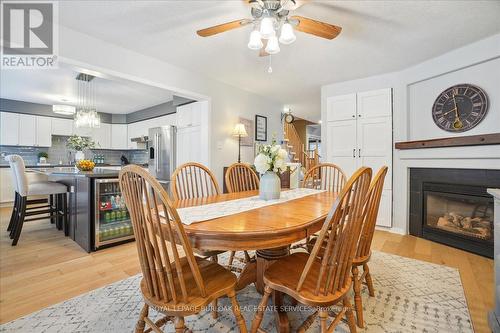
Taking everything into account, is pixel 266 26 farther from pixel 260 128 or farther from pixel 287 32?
pixel 260 128

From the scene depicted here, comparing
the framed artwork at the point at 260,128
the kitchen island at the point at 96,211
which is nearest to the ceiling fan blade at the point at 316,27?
the kitchen island at the point at 96,211

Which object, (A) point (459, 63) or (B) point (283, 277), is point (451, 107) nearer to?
(A) point (459, 63)

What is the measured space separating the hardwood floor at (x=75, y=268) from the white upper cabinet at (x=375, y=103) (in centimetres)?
176

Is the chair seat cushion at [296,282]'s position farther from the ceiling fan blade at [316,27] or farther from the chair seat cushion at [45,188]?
the chair seat cushion at [45,188]

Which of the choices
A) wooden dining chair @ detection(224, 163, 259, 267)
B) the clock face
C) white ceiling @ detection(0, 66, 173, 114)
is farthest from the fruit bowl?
the clock face

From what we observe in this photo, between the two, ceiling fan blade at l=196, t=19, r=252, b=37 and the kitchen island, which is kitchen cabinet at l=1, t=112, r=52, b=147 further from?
ceiling fan blade at l=196, t=19, r=252, b=37

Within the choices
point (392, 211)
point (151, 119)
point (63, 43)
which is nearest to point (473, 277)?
point (392, 211)

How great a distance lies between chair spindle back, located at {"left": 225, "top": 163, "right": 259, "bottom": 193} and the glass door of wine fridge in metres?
1.31

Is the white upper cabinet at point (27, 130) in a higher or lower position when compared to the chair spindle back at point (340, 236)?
higher

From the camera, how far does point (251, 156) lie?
182 inches

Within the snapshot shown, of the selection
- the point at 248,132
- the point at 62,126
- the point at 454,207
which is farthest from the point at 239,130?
the point at 62,126

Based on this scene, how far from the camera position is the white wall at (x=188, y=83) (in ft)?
7.86

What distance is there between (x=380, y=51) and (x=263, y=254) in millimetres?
2695

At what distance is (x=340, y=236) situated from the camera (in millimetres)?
997
